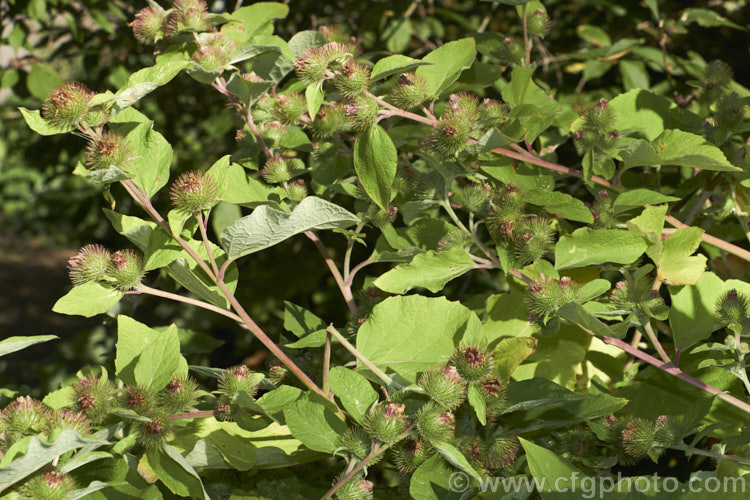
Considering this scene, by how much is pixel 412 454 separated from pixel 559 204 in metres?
0.55

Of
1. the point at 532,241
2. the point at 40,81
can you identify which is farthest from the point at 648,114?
the point at 40,81

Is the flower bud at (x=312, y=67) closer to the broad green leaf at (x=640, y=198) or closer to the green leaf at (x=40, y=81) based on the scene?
the broad green leaf at (x=640, y=198)

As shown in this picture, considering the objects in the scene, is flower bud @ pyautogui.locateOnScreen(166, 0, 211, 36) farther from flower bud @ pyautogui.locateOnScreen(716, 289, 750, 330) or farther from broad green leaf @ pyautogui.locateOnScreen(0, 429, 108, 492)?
flower bud @ pyautogui.locateOnScreen(716, 289, 750, 330)

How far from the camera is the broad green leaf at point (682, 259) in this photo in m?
1.27

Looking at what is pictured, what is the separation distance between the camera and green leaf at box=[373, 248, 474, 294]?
4.20 ft

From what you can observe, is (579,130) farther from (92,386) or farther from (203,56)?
(92,386)

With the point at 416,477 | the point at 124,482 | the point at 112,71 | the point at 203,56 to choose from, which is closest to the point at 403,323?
the point at 416,477

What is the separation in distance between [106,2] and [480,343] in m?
2.87

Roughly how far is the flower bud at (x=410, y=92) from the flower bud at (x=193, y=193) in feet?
1.31

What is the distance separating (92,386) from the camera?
3.71 feet

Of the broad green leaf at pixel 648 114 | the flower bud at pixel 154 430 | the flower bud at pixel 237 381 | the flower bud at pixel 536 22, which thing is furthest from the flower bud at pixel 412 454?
the flower bud at pixel 536 22

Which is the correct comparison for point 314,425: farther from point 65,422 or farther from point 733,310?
point 733,310

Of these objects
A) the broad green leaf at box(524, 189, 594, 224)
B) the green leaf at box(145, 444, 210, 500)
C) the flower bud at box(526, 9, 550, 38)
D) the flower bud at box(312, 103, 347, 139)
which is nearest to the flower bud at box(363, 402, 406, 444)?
the green leaf at box(145, 444, 210, 500)

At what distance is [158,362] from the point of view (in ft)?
3.75
